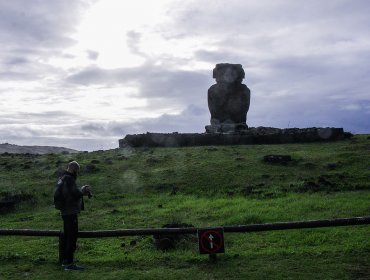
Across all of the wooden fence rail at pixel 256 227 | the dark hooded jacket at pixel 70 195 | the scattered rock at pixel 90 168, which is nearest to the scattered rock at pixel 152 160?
the scattered rock at pixel 90 168

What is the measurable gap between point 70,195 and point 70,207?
0.34 m

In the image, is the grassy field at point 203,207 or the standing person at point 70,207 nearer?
the grassy field at point 203,207

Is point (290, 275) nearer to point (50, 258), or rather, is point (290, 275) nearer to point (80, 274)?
point (80, 274)

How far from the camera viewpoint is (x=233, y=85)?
4306cm

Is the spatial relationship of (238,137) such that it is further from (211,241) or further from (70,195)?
(70,195)

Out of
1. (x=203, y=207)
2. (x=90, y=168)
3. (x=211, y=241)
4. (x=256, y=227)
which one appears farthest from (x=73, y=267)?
(x=90, y=168)

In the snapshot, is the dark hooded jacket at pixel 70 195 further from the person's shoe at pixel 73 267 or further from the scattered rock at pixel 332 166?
the scattered rock at pixel 332 166

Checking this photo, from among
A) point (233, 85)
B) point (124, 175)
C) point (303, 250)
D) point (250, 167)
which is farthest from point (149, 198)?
point (233, 85)

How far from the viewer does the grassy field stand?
1126 cm

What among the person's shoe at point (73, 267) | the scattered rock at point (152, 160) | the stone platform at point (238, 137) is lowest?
the person's shoe at point (73, 267)

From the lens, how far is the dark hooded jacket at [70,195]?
11.5 m

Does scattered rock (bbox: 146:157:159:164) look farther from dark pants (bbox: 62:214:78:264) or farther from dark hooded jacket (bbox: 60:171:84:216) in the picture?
dark hooded jacket (bbox: 60:171:84:216)

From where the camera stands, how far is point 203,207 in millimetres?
20203

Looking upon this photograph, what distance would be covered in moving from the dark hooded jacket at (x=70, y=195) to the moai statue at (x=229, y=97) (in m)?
31.0
